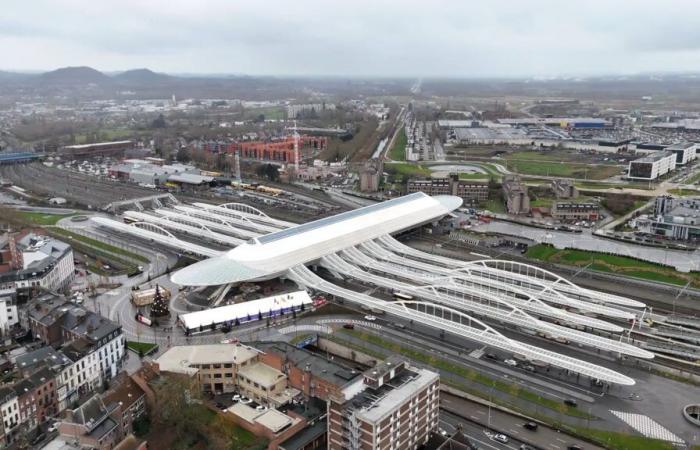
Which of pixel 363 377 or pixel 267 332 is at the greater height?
pixel 363 377

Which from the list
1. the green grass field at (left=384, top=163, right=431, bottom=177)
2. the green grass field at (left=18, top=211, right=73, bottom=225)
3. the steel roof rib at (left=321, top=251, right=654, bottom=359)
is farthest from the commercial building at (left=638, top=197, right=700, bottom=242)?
the green grass field at (left=18, top=211, right=73, bottom=225)

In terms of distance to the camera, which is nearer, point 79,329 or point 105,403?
point 105,403

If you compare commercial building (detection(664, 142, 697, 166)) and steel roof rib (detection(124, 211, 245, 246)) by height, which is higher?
commercial building (detection(664, 142, 697, 166))

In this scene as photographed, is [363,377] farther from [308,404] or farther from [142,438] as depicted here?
[142,438]

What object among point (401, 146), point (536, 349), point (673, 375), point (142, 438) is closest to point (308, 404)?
point (142, 438)

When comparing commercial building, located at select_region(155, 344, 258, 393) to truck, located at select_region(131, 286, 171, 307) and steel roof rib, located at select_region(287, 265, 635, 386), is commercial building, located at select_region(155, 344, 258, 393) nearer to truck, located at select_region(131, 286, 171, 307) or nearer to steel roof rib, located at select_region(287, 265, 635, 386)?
steel roof rib, located at select_region(287, 265, 635, 386)

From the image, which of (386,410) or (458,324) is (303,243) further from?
(386,410)

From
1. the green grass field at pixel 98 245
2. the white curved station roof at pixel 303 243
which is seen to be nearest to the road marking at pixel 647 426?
the white curved station roof at pixel 303 243
